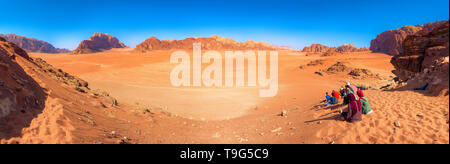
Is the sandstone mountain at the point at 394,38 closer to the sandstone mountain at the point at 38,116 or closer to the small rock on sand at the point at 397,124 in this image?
the small rock on sand at the point at 397,124

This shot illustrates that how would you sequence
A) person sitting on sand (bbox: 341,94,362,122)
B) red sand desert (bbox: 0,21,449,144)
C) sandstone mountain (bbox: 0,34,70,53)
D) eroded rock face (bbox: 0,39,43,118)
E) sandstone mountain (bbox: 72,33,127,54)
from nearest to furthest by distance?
eroded rock face (bbox: 0,39,43,118)
red sand desert (bbox: 0,21,449,144)
person sitting on sand (bbox: 341,94,362,122)
sandstone mountain (bbox: 72,33,127,54)
sandstone mountain (bbox: 0,34,70,53)

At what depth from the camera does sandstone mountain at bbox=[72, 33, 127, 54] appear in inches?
4301

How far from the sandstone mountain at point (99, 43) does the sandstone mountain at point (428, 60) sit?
119174 mm

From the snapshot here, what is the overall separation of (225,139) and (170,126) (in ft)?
8.65

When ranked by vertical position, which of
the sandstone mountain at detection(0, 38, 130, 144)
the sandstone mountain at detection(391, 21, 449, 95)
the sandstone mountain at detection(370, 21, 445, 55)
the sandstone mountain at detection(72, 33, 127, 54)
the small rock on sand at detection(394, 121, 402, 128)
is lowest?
the small rock on sand at detection(394, 121, 402, 128)

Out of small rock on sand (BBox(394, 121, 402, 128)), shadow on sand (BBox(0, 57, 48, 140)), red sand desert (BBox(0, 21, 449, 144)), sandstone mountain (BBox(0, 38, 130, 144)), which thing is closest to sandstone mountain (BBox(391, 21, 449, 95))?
red sand desert (BBox(0, 21, 449, 144))

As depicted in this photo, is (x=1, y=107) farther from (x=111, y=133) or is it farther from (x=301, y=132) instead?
(x=301, y=132)

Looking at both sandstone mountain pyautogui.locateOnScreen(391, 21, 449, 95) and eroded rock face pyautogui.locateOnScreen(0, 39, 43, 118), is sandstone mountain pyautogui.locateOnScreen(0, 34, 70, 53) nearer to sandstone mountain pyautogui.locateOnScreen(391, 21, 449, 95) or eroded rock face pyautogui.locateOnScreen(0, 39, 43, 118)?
eroded rock face pyautogui.locateOnScreen(0, 39, 43, 118)

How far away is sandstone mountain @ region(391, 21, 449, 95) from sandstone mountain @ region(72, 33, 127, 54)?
119 metres

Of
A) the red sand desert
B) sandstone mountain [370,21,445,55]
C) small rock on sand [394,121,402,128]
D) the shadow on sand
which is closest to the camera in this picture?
the shadow on sand

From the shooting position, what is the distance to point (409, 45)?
1117 centimetres

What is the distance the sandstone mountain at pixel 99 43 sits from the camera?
358 feet

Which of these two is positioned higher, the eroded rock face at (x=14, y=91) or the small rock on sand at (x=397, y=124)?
the eroded rock face at (x=14, y=91)

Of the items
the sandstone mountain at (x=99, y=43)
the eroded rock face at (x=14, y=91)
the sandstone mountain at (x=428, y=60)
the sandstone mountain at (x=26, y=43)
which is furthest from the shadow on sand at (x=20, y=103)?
the sandstone mountain at (x=26, y=43)
